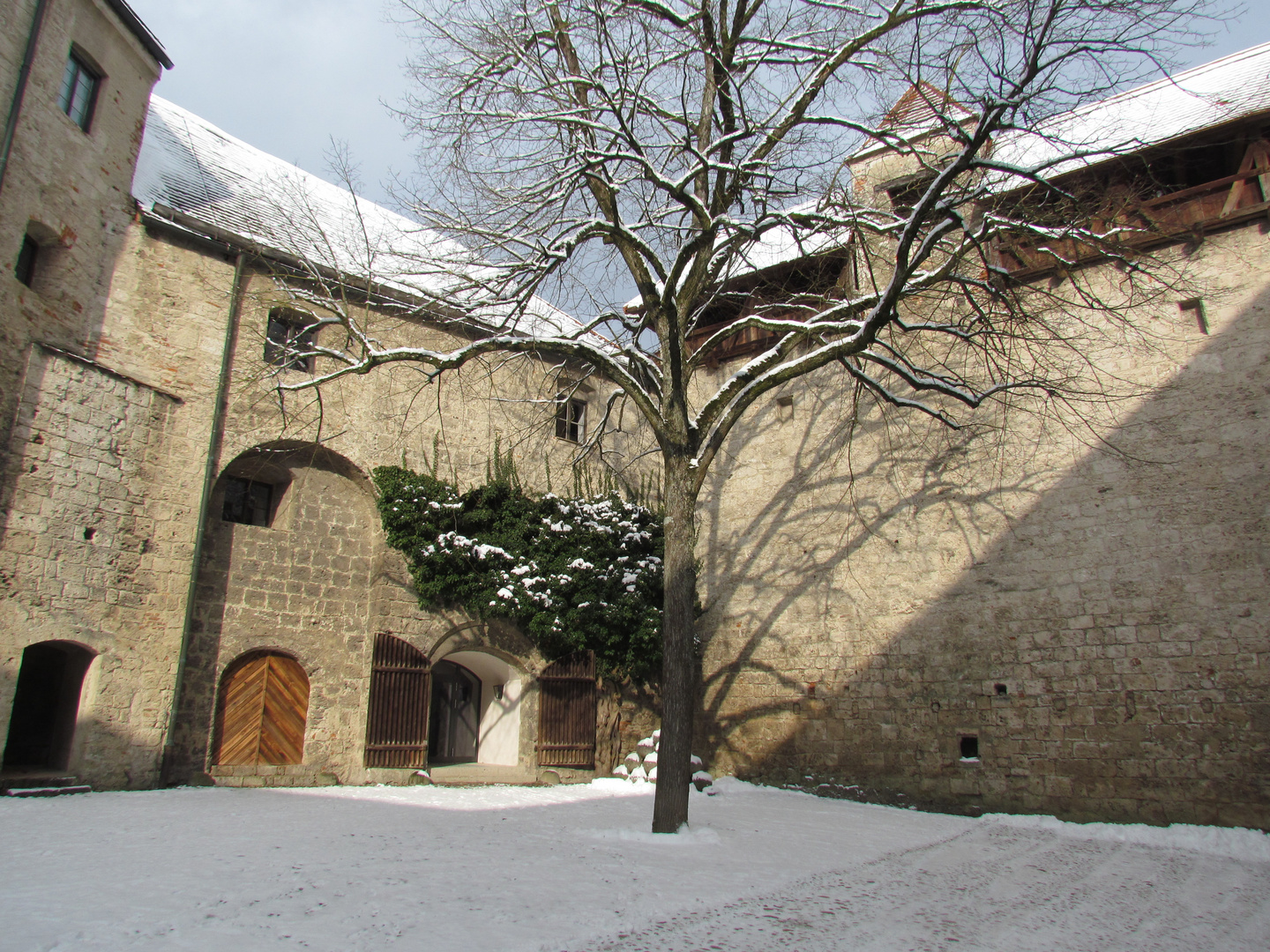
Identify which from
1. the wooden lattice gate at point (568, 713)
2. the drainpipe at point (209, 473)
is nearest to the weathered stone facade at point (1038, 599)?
the wooden lattice gate at point (568, 713)

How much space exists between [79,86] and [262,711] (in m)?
7.20

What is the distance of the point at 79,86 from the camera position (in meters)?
8.97

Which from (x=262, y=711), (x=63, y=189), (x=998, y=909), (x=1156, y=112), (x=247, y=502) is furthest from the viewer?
(x=1156, y=112)

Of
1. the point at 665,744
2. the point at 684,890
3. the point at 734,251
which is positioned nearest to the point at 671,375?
the point at 734,251

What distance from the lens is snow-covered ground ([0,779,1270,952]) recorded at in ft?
12.1

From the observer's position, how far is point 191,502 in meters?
8.93

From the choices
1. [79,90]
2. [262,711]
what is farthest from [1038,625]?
[79,90]

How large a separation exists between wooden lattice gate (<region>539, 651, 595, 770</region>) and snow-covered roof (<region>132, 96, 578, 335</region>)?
15.4ft

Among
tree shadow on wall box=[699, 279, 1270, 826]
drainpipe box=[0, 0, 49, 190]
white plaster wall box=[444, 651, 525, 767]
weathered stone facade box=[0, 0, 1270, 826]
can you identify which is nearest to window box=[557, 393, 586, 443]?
weathered stone facade box=[0, 0, 1270, 826]

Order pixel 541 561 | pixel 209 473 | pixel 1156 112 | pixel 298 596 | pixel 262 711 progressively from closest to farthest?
pixel 209 473
pixel 262 711
pixel 298 596
pixel 1156 112
pixel 541 561

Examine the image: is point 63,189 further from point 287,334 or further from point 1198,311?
point 1198,311

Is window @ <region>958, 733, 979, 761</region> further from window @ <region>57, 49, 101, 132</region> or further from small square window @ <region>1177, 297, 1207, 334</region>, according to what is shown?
window @ <region>57, 49, 101, 132</region>

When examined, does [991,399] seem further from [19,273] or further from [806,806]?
[19,273]

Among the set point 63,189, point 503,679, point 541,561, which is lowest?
point 503,679
